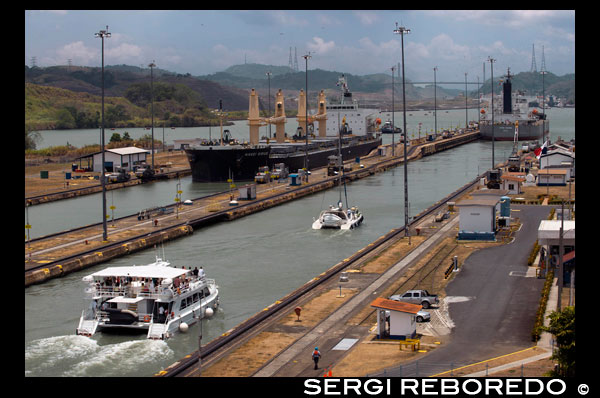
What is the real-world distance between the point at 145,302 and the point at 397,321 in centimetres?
856

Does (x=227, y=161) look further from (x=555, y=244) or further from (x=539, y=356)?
(x=539, y=356)

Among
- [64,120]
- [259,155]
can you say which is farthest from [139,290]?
[64,120]

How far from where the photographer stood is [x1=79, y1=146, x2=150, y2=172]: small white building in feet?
263

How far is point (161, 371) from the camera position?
22.0 metres

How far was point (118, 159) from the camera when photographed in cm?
8019

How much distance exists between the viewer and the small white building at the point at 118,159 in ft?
263

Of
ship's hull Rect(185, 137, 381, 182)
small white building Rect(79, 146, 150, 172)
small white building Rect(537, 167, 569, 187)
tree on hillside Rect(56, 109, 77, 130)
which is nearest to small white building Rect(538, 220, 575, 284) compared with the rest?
small white building Rect(537, 167, 569, 187)

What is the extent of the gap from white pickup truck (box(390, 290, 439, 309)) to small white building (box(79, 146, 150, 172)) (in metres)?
56.4

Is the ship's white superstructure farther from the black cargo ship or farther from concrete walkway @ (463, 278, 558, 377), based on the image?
concrete walkway @ (463, 278, 558, 377)

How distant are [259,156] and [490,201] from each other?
3823cm

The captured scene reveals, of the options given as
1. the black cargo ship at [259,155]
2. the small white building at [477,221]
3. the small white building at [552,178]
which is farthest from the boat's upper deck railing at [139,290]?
the black cargo ship at [259,155]
